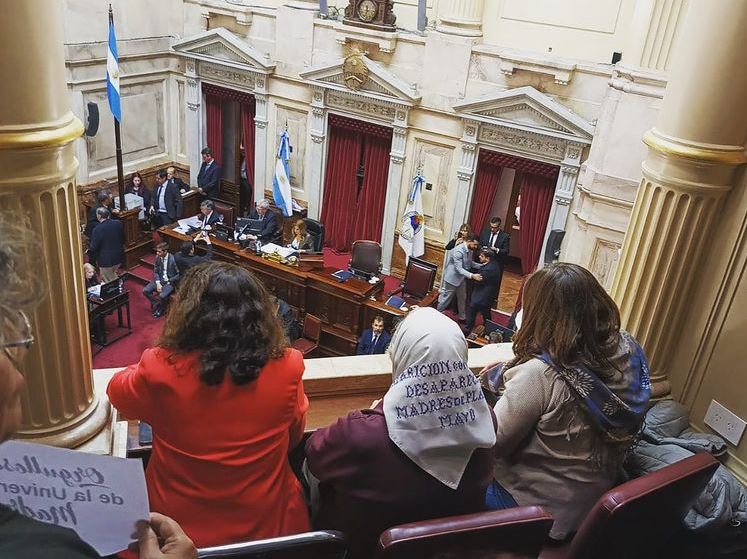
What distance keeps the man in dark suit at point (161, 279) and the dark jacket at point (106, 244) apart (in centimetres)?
53

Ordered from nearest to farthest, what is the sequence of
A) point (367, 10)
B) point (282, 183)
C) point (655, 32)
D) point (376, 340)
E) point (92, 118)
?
point (655, 32) < point (376, 340) < point (367, 10) < point (92, 118) < point (282, 183)

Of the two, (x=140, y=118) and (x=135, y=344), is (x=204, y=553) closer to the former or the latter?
(x=135, y=344)

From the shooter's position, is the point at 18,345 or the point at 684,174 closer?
the point at 18,345

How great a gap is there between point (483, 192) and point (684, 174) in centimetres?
615

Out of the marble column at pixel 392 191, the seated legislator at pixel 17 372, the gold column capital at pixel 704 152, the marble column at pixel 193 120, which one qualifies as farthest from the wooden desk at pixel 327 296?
the seated legislator at pixel 17 372

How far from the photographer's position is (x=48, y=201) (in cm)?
188

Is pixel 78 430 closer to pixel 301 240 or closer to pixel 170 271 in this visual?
pixel 170 271

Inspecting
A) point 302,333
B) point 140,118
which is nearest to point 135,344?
point 302,333

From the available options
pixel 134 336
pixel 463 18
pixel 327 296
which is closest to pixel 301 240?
pixel 327 296

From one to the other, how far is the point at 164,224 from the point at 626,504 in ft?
28.8

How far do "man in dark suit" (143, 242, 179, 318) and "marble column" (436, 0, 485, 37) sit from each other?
447cm

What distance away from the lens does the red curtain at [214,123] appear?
10.6 m

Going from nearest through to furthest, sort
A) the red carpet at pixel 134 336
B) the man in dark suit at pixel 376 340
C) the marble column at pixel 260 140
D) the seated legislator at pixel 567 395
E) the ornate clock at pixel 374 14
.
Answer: the seated legislator at pixel 567 395, the man in dark suit at pixel 376 340, the red carpet at pixel 134 336, the ornate clock at pixel 374 14, the marble column at pixel 260 140

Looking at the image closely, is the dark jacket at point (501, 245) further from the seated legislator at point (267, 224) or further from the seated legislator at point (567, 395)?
the seated legislator at point (567, 395)
